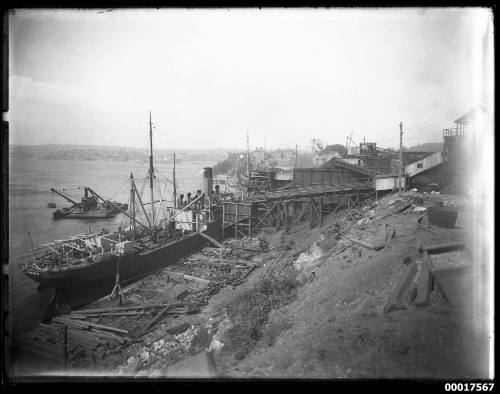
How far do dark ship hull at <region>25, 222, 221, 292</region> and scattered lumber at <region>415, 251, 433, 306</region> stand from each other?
1795cm

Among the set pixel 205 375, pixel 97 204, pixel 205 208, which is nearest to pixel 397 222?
pixel 205 375

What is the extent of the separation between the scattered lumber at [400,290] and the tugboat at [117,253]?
1742cm

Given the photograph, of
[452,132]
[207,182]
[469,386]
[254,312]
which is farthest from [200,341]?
[452,132]

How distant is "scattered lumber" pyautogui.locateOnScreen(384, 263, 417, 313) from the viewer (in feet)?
28.0

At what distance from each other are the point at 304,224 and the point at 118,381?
24.0 m

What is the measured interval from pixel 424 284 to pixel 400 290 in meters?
0.65

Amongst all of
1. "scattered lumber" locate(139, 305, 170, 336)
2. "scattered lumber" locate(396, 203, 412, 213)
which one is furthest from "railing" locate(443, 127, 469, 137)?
"scattered lumber" locate(139, 305, 170, 336)

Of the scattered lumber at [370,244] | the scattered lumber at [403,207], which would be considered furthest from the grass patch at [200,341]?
the scattered lumber at [403,207]

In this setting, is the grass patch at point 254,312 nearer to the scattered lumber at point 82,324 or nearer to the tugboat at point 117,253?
the scattered lumber at point 82,324

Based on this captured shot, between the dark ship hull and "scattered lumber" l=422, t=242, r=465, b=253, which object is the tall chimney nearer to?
the dark ship hull

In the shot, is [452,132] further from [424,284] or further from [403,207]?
[424,284]

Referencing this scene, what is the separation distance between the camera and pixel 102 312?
1586 centimetres

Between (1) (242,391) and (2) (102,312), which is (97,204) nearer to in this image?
(2) (102,312)

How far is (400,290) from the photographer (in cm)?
897
